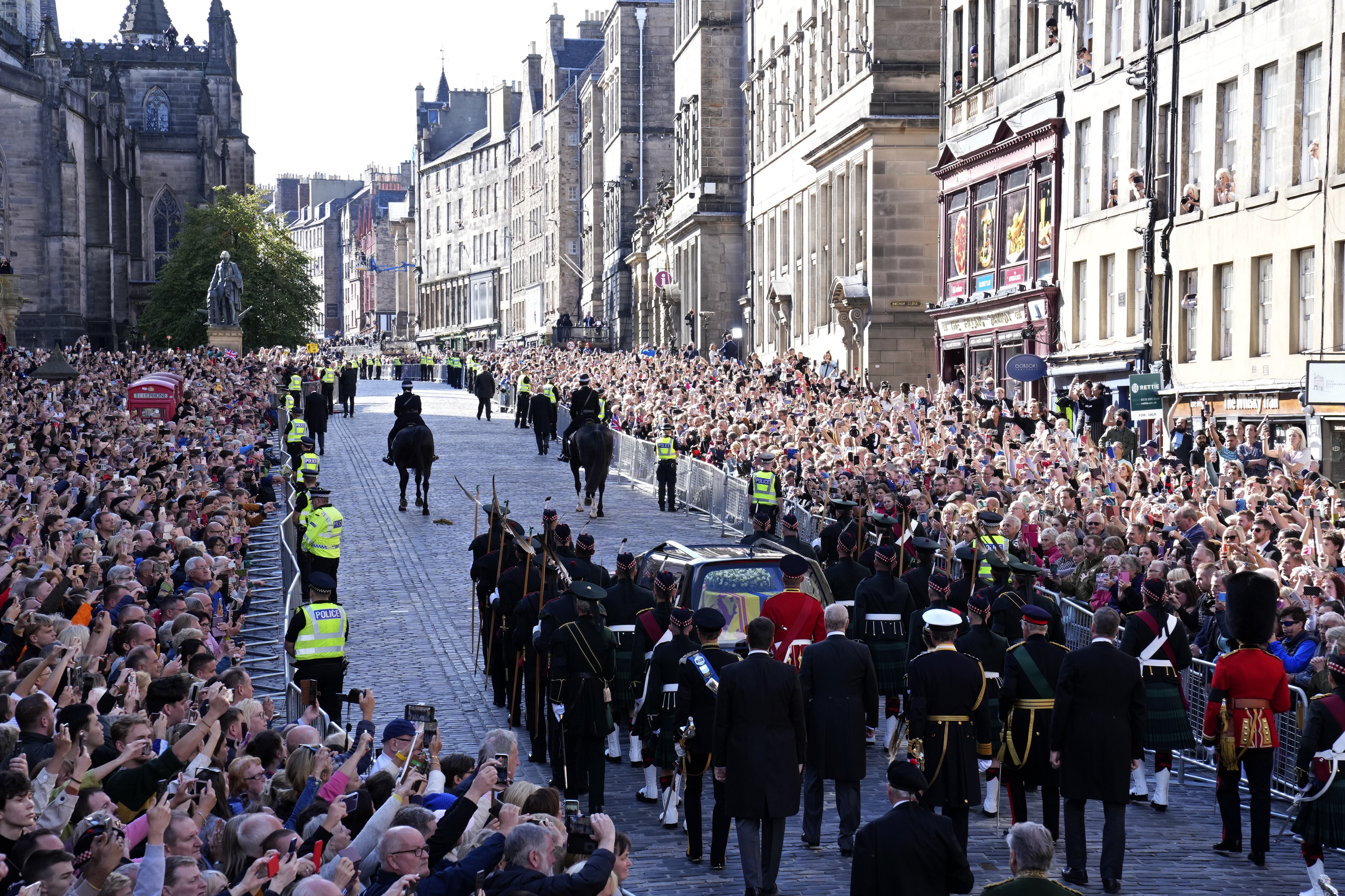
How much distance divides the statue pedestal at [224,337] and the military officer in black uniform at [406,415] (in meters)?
30.2

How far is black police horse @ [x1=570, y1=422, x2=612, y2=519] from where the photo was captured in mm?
27219

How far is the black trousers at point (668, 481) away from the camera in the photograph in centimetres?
2844

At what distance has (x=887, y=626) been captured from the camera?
13.4 meters

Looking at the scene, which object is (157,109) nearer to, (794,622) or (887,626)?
(887,626)

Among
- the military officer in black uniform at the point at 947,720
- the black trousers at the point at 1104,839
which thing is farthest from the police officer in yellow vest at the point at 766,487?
the black trousers at the point at 1104,839

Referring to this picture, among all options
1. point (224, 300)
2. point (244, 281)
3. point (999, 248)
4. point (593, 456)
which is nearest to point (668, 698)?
point (593, 456)

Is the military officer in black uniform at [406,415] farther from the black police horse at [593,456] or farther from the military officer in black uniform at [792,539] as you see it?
the military officer in black uniform at [792,539]

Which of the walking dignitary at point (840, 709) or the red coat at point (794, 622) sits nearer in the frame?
the walking dignitary at point (840, 709)

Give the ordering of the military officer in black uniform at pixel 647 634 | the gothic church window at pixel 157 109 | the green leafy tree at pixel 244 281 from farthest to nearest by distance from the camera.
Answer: the gothic church window at pixel 157 109, the green leafy tree at pixel 244 281, the military officer in black uniform at pixel 647 634

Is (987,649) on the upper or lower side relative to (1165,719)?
upper

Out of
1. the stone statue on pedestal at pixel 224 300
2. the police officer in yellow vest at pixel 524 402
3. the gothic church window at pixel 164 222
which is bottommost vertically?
the police officer in yellow vest at pixel 524 402

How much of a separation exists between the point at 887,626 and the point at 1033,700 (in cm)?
272

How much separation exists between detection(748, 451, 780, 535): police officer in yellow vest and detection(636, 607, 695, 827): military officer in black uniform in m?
11.3

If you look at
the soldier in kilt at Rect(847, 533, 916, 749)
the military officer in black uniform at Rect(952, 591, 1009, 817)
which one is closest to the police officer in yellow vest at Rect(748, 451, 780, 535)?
the soldier in kilt at Rect(847, 533, 916, 749)
